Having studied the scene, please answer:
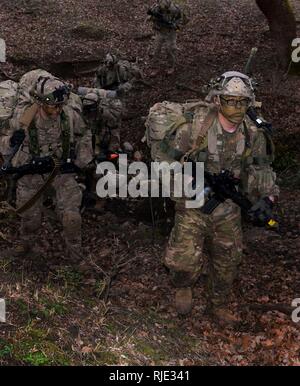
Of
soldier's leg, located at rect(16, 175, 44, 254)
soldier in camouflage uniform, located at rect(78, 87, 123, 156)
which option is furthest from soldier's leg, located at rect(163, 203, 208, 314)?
soldier in camouflage uniform, located at rect(78, 87, 123, 156)

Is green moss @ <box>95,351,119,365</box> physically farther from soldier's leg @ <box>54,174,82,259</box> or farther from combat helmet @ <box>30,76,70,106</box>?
combat helmet @ <box>30,76,70,106</box>

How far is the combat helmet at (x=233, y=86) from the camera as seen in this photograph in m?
5.09

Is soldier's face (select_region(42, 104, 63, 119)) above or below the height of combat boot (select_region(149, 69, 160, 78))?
below

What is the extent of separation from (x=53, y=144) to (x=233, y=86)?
2542 mm

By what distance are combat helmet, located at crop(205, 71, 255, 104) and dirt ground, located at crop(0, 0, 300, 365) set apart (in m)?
2.59

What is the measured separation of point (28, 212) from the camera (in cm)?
684

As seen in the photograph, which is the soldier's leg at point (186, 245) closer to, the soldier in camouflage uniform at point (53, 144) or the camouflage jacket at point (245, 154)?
the camouflage jacket at point (245, 154)

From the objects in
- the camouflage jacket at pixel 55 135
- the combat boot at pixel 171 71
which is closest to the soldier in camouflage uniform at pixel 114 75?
the combat boot at pixel 171 71

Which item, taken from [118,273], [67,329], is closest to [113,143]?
[118,273]

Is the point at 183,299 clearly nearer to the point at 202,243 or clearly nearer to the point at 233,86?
the point at 202,243

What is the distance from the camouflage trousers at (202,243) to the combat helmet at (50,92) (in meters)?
1.83

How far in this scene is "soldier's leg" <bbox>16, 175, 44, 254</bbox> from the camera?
22.0 ft

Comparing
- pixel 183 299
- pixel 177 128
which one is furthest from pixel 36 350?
pixel 177 128

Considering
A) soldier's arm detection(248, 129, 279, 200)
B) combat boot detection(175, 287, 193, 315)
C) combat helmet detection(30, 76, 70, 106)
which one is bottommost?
combat boot detection(175, 287, 193, 315)
